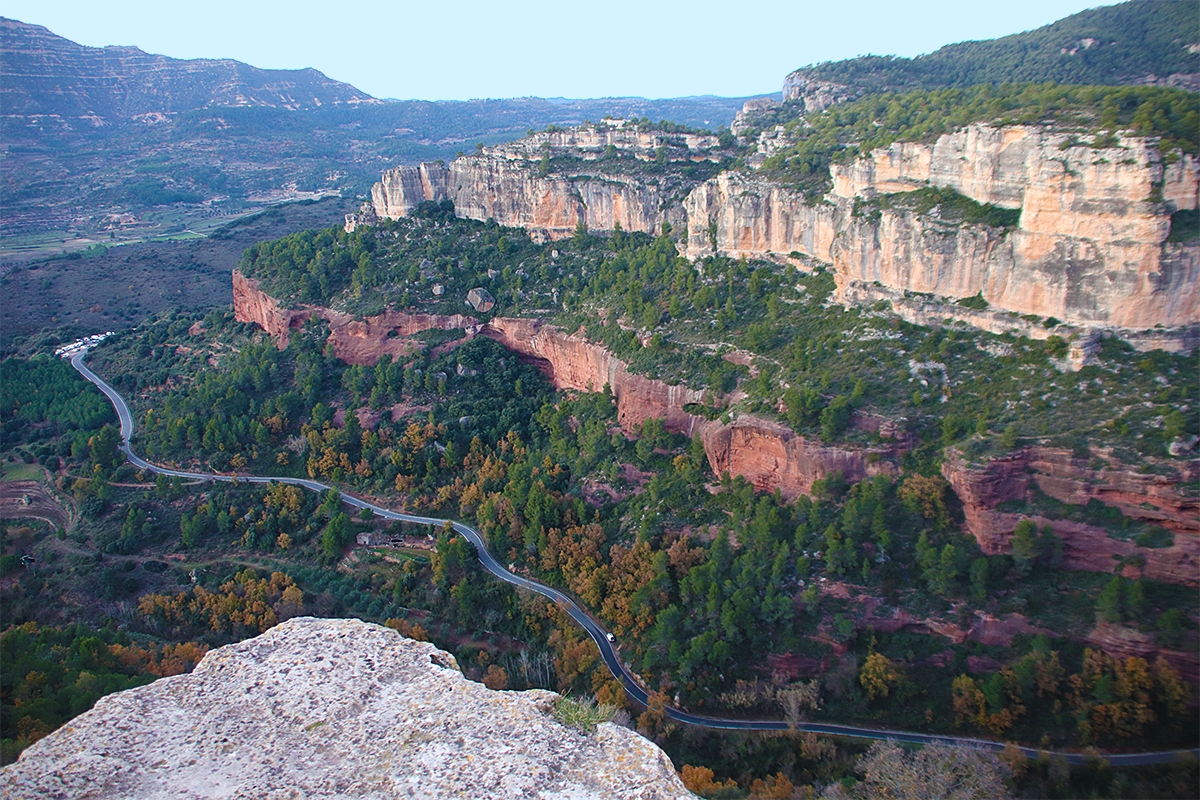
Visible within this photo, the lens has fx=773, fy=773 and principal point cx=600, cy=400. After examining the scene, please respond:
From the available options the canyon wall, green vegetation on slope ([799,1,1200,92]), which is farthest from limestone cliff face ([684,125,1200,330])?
green vegetation on slope ([799,1,1200,92])

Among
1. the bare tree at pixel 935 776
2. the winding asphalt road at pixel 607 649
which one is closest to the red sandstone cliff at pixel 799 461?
the winding asphalt road at pixel 607 649

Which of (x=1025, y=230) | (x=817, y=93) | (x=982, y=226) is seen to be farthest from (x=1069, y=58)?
(x=1025, y=230)

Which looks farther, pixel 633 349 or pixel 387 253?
pixel 387 253

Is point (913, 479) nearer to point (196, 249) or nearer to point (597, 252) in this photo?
point (597, 252)

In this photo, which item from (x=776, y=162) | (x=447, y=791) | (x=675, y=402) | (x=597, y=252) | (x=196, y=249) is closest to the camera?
(x=447, y=791)

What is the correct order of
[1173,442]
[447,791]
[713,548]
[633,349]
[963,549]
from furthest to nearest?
[633,349]
[713,548]
[963,549]
[1173,442]
[447,791]

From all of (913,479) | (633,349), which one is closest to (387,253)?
(633,349)
